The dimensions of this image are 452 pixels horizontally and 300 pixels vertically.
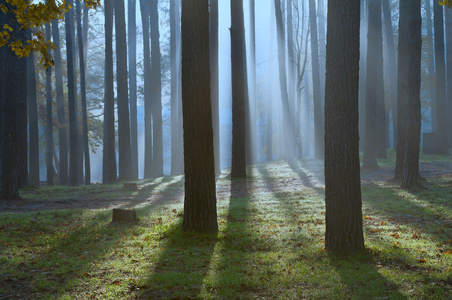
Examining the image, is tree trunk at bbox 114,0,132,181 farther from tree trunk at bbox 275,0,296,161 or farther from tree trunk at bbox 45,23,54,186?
tree trunk at bbox 275,0,296,161

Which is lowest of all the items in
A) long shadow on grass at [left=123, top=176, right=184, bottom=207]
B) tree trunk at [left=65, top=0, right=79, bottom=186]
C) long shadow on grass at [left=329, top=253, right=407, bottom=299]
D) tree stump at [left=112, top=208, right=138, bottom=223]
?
long shadow on grass at [left=329, top=253, right=407, bottom=299]

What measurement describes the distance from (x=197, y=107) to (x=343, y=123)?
8.45 feet

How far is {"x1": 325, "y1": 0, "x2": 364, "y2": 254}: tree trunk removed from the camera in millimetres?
5691

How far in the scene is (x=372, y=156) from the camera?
17.1 metres

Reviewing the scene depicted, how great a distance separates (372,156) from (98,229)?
12.7 metres

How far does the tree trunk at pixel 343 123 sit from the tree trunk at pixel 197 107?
223 centimetres

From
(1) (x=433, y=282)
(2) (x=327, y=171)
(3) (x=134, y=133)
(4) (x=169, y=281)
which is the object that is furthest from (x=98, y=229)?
(3) (x=134, y=133)

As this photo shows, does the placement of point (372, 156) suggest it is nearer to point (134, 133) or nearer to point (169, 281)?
point (169, 281)

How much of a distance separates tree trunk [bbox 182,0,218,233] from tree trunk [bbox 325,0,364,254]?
223 cm

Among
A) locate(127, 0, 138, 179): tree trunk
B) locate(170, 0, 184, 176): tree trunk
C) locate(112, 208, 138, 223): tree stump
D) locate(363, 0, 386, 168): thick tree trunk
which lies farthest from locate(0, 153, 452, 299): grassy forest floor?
locate(127, 0, 138, 179): tree trunk

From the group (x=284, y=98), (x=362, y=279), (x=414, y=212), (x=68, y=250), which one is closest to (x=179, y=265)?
(x=68, y=250)

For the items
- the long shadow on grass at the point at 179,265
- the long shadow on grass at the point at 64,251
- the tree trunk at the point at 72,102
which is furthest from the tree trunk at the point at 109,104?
the long shadow on grass at the point at 179,265

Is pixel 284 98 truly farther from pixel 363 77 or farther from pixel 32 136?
pixel 32 136

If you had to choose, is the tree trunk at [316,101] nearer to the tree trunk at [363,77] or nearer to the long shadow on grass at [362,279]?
the tree trunk at [363,77]
